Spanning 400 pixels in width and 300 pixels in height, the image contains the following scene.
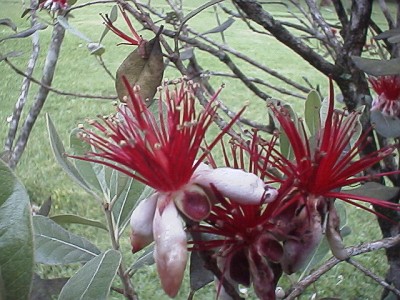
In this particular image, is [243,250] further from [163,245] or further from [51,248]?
[51,248]

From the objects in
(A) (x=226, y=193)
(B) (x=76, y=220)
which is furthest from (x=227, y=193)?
(B) (x=76, y=220)

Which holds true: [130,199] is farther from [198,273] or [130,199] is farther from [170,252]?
[170,252]

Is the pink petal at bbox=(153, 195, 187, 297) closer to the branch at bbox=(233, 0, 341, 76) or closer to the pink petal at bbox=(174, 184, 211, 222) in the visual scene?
the pink petal at bbox=(174, 184, 211, 222)

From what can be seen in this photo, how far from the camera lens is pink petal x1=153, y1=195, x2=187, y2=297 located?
40cm

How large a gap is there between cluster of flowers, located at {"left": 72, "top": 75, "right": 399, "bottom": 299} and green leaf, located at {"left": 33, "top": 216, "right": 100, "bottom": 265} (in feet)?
0.46

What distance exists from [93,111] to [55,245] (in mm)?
4169

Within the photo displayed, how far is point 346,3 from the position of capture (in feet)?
5.31

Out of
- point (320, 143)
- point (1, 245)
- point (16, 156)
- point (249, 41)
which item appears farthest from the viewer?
point (249, 41)

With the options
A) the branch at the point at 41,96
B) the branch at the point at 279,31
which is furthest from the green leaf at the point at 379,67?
the branch at the point at 41,96

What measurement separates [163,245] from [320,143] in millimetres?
177

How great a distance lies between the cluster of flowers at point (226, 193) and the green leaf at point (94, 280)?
0.03 m

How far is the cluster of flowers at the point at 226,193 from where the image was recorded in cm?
43

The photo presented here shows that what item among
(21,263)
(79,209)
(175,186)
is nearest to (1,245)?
(21,263)

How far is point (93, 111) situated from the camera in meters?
4.74
